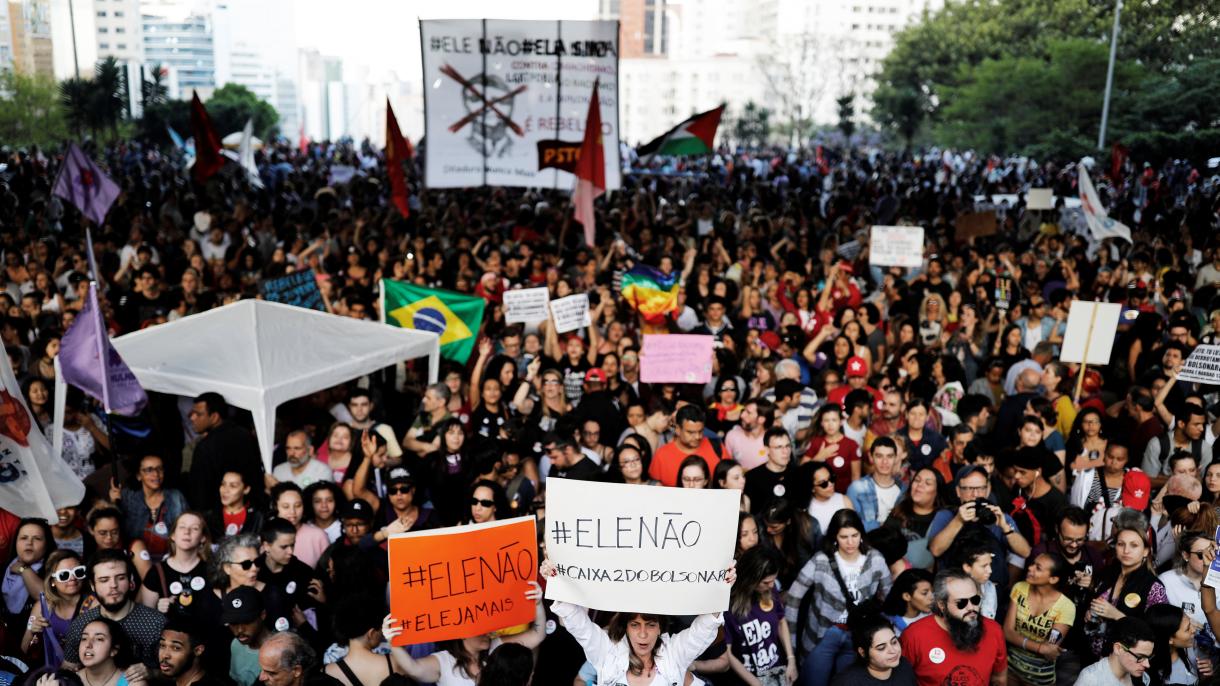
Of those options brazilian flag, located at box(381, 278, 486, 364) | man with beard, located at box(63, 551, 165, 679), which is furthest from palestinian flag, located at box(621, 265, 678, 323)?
man with beard, located at box(63, 551, 165, 679)

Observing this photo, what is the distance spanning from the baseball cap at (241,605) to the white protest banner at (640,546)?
1.39m

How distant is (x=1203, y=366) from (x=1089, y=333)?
35.7 inches

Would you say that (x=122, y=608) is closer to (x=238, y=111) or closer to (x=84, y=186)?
(x=84, y=186)

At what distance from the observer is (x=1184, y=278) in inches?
479

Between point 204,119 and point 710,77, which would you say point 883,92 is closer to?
point 204,119

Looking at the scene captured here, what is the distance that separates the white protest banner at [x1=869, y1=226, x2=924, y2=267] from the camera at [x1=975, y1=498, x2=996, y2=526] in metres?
7.04

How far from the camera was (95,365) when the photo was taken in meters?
6.29

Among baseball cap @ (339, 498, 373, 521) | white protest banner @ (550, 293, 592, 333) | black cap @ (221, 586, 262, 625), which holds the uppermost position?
white protest banner @ (550, 293, 592, 333)

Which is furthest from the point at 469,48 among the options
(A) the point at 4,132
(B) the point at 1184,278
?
(A) the point at 4,132

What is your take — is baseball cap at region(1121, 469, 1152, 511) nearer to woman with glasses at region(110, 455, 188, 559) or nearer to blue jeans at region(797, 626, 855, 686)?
blue jeans at region(797, 626, 855, 686)

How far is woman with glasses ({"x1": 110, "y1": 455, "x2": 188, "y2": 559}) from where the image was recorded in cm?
591

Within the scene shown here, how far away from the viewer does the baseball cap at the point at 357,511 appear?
18.2 feet

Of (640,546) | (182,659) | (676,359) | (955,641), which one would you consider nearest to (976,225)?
(676,359)

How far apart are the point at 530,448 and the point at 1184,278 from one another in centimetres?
895
